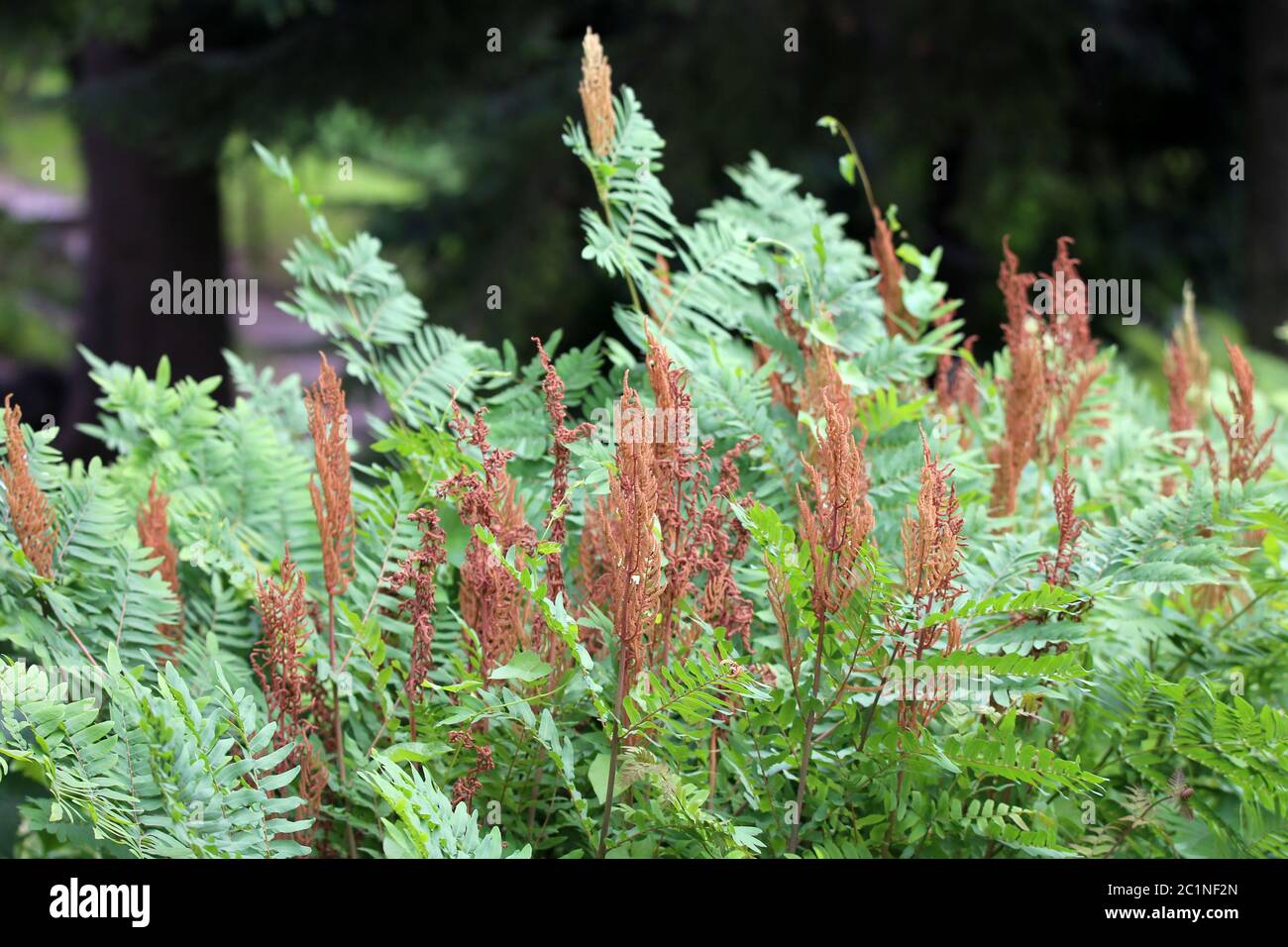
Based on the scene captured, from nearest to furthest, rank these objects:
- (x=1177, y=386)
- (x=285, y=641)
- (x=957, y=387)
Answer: (x=285, y=641) → (x=1177, y=386) → (x=957, y=387)

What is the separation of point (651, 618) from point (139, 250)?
902cm

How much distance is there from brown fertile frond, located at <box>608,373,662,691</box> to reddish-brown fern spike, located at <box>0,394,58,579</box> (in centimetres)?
78

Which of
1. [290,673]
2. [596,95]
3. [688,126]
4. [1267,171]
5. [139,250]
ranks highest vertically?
[688,126]

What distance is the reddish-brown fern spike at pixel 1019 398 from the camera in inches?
78.1

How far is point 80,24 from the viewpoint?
7.62m

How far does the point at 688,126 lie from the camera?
24.9ft

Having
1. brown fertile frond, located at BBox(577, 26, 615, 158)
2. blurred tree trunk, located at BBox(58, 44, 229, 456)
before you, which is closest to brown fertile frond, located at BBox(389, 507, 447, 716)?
brown fertile frond, located at BBox(577, 26, 615, 158)

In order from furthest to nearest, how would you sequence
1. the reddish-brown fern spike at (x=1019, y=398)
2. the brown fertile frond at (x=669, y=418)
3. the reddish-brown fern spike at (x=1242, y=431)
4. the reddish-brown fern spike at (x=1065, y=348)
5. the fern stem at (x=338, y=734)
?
the reddish-brown fern spike at (x=1065, y=348) < the reddish-brown fern spike at (x=1019, y=398) < the reddish-brown fern spike at (x=1242, y=431) < the fern stem at (x=338, y=734) < the brown fertile frond at (x=669, y=418)

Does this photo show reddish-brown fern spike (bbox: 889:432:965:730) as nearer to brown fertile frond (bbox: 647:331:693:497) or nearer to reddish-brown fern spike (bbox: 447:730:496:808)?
brown fertile frond (bbox: 647:331:693:497)

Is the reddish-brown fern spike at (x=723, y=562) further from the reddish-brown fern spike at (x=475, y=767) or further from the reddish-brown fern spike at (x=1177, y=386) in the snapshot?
the reddish-brown fern spike at (x=1177, y=386)

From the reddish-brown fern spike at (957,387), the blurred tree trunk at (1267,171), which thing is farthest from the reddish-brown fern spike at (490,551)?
the blurred tree trunk at (1267,171)

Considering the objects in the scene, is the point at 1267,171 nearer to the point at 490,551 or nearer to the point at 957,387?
the point at 957,387

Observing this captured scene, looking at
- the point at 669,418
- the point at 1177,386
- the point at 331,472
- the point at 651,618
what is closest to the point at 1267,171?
the point at 1177,386

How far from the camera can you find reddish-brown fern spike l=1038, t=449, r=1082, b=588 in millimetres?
1668
